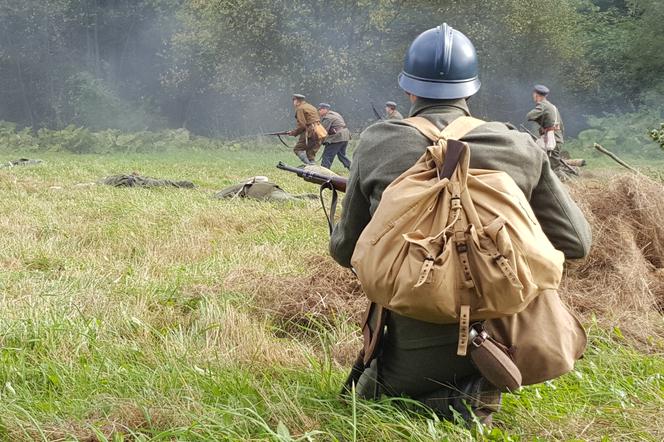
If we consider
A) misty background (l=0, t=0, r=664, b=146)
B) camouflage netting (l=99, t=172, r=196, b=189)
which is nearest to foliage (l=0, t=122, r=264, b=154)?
misty background (l=0, t=0, r=664, b=146)

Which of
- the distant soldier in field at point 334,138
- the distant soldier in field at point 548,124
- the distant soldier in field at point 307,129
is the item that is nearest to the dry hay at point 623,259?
the distant soldier in field at point 548,124

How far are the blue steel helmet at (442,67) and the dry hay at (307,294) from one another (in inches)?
81.5

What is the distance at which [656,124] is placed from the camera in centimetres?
2228

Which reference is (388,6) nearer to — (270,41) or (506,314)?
(270,41)

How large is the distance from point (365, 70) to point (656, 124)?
958 cm

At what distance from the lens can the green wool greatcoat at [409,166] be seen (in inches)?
98.4

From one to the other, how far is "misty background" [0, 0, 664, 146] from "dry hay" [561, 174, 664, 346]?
688 inches

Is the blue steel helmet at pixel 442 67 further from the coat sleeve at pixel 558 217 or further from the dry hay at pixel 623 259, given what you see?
the dry hay at pixel 623 259

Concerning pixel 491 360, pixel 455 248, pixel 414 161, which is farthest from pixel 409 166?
pixel 491 360

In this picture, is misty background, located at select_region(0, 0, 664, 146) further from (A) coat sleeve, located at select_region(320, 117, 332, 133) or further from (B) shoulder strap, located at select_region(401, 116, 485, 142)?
(B) shoulder strap, located at select_region(401, 116, 485, 142)

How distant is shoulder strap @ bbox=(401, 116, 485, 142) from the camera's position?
8.16ft

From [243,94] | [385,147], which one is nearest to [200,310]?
[385,147]

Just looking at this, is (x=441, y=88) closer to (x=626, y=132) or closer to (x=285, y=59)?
(x=626, y=132)

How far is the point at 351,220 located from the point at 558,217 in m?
0.67
